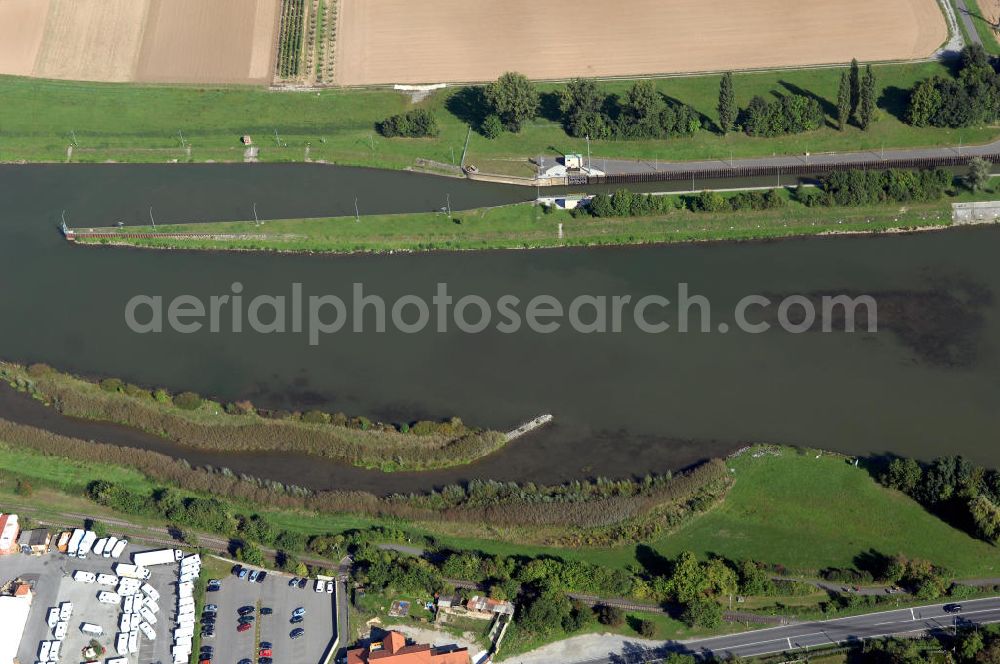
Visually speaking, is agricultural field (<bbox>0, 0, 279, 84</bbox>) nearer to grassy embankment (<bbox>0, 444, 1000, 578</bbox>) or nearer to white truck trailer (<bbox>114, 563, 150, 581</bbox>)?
grassy embankment (<bbox>0, 444, 1000, 578</bbox>)

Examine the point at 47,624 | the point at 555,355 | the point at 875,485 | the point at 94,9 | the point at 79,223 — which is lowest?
the point at 47,624

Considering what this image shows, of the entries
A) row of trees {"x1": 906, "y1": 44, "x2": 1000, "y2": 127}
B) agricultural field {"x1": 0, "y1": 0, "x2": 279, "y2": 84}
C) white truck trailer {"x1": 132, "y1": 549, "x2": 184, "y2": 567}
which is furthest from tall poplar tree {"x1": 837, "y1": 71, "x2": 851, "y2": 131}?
white truck trailer {"x1": 132, "y1": 549, "x2": 184, "y2": 567}

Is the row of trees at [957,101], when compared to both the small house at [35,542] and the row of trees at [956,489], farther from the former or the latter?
the small house at [35,542]

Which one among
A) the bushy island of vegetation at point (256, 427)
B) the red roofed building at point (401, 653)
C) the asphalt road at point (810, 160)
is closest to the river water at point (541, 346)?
the bushy island of vegetation at point (256, 427)

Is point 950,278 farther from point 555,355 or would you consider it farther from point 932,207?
point 555,355

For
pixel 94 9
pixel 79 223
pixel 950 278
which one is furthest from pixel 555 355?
pixel 94 9

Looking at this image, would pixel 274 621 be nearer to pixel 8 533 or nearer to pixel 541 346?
pixel 8 533
